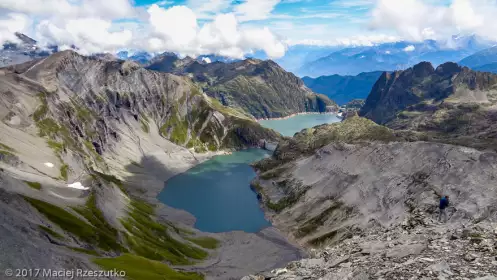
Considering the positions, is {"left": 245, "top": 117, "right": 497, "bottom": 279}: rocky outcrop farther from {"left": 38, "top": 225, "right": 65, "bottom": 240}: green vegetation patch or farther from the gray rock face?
{"left": 38, "top": 225, "right": 65, "bottom": 240}: green vegetation patch

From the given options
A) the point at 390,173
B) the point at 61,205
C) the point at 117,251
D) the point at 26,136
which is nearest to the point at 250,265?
the point at 117,251

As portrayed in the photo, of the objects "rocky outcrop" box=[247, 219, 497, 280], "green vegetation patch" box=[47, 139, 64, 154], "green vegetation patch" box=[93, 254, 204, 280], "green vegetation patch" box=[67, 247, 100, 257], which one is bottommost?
"rocky outcrop" box=[247, 219, 497, 280]

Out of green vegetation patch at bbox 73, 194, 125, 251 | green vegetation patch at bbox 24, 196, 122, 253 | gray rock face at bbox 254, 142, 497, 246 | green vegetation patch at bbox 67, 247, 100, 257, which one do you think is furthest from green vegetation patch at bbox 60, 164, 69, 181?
gray rock face at bbox 254, 142, 497, 246

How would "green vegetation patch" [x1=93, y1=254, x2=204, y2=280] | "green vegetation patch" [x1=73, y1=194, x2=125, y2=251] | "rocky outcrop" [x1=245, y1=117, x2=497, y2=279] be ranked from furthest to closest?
"green vegetation patch" [x1=73, y1=194, x2=125, y2=251]
"green vegetation patch" [x1=93, y1=254, x2=204, y2=280]
"rocky outcrop" [x1=245, y1=117, x2=497, y2=279]

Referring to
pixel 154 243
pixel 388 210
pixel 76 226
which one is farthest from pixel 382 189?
pixel 76 226

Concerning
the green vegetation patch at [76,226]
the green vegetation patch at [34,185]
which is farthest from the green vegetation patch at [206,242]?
the green vegetation patch at [34,185]

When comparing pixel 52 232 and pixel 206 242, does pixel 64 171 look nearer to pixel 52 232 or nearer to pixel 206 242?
pixel 206 242

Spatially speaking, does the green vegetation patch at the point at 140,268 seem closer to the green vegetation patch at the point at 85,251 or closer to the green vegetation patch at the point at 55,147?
the green vegetation patch at the point at 85,251

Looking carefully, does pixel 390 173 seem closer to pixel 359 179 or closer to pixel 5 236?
pixel 359 179
